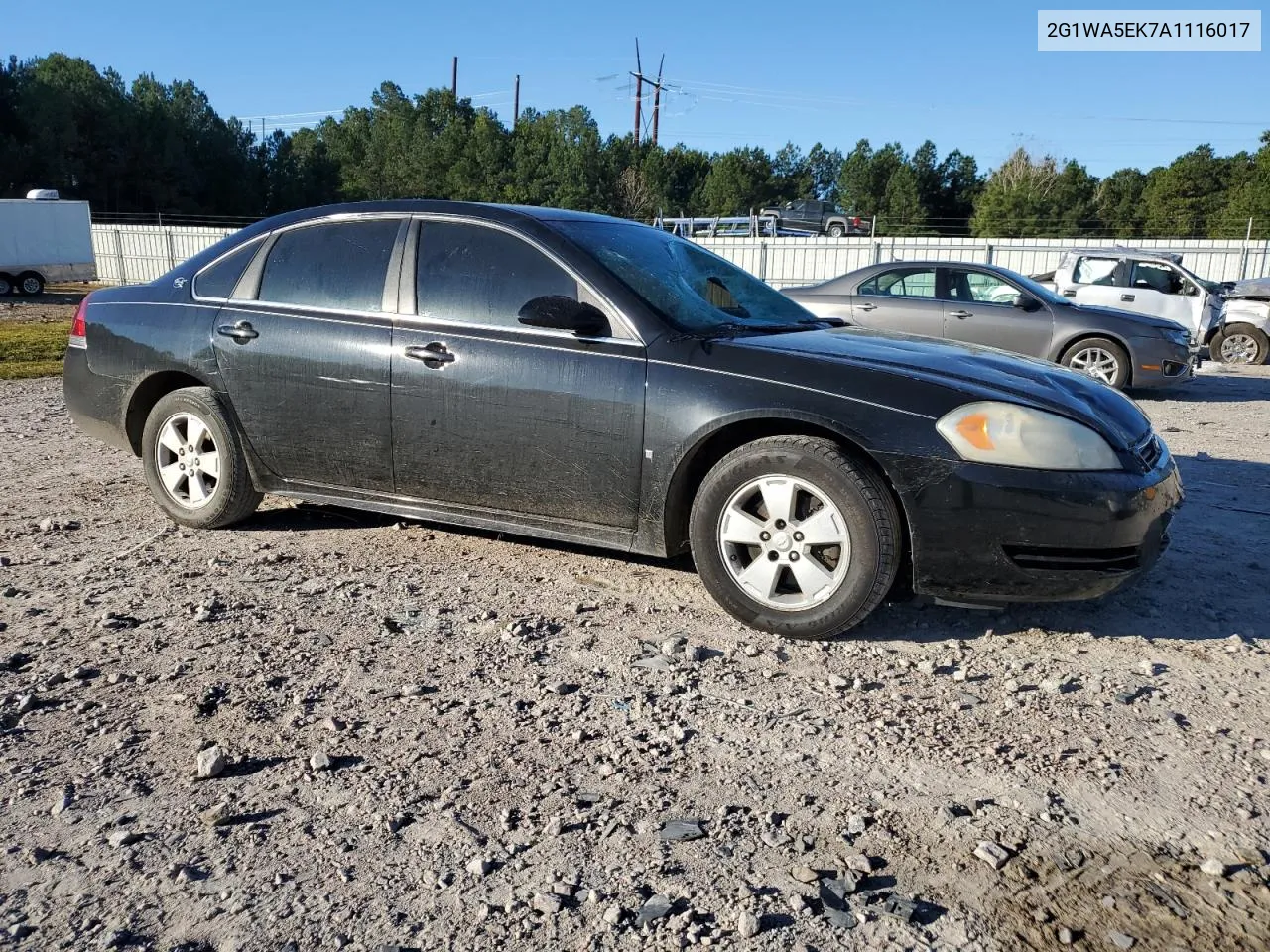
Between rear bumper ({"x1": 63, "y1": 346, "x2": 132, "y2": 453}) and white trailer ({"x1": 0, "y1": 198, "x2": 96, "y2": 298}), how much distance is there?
81.7 feet

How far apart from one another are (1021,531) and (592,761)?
1.77m

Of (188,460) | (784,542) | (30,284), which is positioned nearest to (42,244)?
(30,284)

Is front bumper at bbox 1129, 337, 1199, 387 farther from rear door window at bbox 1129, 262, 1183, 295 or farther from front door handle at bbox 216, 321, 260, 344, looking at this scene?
front door handle at bbox 216, 321, 260, 344

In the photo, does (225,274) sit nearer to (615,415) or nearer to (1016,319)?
(615,415)

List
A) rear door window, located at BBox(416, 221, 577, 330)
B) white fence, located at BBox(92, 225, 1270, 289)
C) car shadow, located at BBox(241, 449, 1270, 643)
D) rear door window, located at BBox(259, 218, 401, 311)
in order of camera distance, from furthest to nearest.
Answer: white fence, located at BBox(92, 225, 1270, 289)
rear door window, located at BBox(259, 218, 401, 311)
rear door window, located at BBox(416, 221, 577, 330)
car shadow, located at BBox(241, 449, 1270, 643)

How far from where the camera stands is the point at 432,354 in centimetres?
451

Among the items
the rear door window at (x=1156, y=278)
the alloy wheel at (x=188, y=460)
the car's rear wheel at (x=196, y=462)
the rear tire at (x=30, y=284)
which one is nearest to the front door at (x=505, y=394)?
the car's rear wheel at (x=196, y=462)

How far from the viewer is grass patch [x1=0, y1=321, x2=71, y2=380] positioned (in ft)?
39.9

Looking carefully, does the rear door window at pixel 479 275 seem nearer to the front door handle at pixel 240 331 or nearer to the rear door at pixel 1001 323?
the front door handle at pixel 240 331

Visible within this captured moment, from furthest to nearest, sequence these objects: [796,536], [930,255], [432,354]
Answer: [930,255], [432,354], [796,536]

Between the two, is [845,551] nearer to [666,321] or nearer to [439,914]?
[666,321]

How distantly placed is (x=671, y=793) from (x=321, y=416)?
273 centimetres

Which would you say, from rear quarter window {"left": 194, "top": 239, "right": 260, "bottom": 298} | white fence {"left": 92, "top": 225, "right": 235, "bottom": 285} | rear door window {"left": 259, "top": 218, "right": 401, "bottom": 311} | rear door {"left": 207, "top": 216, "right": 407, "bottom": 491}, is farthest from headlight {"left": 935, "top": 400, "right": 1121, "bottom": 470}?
white fence {"left": 92, "top": 225, "right": 235, "bottom": 285}

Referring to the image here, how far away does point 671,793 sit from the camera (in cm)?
282
